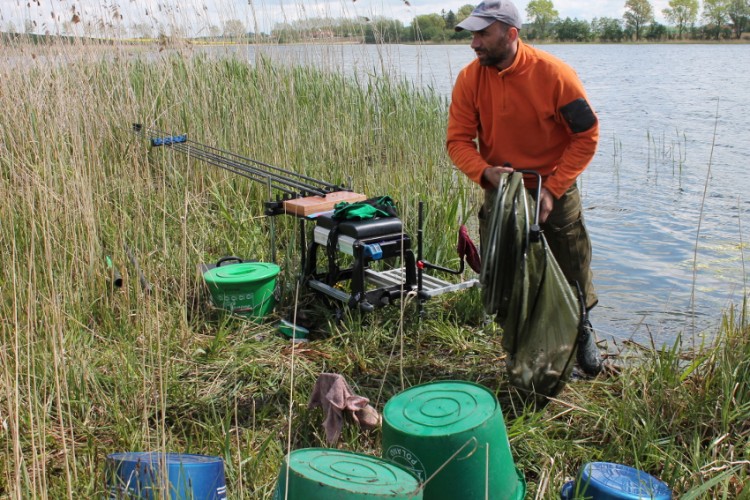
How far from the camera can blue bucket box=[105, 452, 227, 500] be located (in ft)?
6.70

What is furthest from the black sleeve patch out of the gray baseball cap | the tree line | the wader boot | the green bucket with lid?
the tree line

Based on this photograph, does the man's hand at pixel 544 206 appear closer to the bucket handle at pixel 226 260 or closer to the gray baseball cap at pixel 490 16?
the gray baseball cap at pixel 490 16

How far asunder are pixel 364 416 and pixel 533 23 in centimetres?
4238

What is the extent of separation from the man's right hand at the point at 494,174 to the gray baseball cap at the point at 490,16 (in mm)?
609

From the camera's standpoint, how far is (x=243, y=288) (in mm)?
4086

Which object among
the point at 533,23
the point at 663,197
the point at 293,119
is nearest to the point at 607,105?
the point at 663,197

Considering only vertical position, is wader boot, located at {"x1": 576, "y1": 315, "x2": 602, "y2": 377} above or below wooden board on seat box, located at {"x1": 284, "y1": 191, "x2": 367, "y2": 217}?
below

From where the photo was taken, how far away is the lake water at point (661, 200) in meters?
5.38

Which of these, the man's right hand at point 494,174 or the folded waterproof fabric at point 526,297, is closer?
the folded waterproof fabric at point 526,297

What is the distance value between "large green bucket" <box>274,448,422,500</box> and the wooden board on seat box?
83.5 inches

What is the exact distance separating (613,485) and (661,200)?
6.75m

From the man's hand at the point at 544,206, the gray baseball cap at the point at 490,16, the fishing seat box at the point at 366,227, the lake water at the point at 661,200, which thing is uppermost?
the gray baseball cap at the point at 490,16

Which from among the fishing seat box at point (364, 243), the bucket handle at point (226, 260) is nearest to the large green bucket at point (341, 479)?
the fishing seat box at point (364, 243)

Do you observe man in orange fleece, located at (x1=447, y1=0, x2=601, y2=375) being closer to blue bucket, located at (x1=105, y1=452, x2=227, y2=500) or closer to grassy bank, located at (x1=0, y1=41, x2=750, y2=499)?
grassy bank, located at (x1=0, y1=41, x2=750, y2=499)
